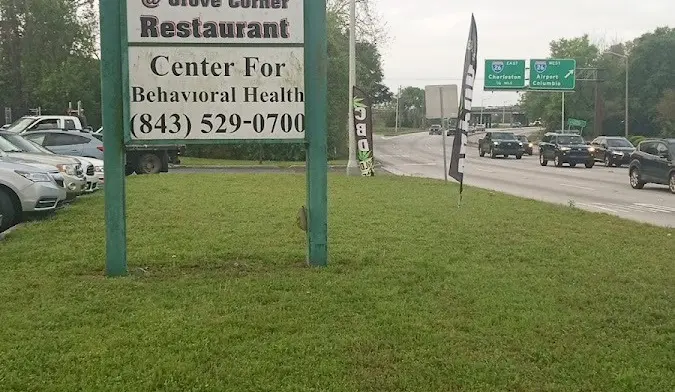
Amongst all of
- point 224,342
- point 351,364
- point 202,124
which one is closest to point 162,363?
point 224,342

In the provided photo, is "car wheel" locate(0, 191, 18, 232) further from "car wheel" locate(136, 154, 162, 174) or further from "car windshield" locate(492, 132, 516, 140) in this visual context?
"car windshield" locate(492, 132, 516, 140)

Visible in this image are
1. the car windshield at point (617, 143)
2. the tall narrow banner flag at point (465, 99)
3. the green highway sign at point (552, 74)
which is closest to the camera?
the tall narrow banner flag at point (465, 99)

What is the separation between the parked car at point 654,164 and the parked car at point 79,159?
15.3 metres

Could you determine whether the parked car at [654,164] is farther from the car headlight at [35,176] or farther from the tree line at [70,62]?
the tree line at [70,62]

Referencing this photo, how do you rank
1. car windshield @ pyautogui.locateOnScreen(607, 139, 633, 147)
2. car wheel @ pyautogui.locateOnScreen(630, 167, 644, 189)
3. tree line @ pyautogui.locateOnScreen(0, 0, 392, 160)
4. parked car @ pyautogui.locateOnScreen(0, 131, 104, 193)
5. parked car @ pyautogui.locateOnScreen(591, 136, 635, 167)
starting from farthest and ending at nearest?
tree line @ pyautogui.locateOnScreen(0, 0, 392, 160), car windshield @ pyautogui.locateOnScreen(607, 139, 633, 147), parked car @ pyautogui.locateOnScreen(591, 136, 635, 167), car wheel @ pyautogui.locateOnScreen(630, 167, 644, 189), parked car @ pyautogui.locateOnScreen(0, 131, 104, 193)

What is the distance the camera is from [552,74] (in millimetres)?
50719

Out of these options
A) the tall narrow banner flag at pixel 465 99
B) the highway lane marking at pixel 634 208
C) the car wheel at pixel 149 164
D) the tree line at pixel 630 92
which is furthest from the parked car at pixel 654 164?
the tree line at pixel 630 92

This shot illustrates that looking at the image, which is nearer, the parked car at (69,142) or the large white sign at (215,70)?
the large white sign at (215,70)

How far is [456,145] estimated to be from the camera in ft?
42.9

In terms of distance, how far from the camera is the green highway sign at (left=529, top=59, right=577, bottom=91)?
50469 millimetres

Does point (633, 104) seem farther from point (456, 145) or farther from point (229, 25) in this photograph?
point (229, 25)

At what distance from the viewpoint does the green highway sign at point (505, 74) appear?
5072 centimetres

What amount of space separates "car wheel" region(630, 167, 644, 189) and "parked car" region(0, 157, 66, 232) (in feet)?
56.8

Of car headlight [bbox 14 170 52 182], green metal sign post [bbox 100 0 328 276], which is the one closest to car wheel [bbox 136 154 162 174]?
car headlight [bbox 14 170 52 182]
